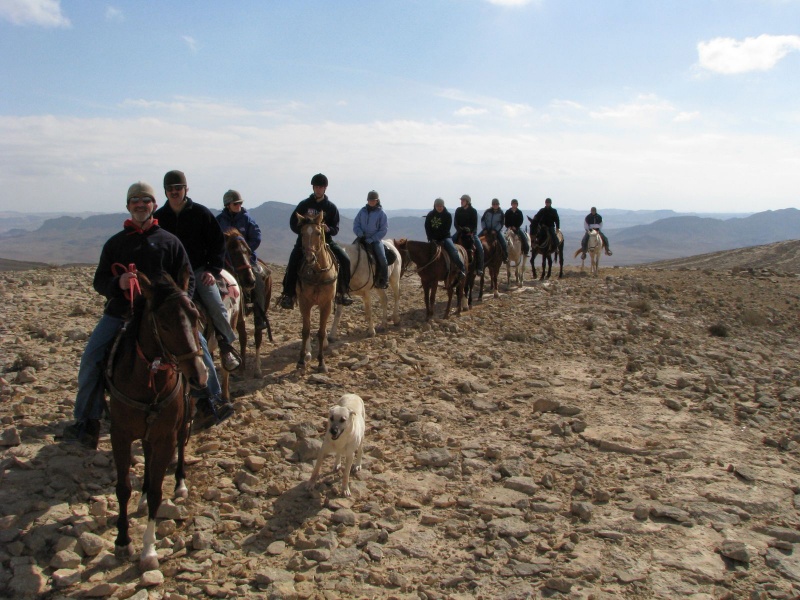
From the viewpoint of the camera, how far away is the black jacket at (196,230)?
6.05 m

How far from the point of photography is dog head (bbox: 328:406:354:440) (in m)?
5.13

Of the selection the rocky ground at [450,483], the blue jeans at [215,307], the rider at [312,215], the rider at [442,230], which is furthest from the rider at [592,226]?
the blue jeans at [215,307]

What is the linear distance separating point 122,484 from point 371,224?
735cm

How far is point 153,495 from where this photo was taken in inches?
171

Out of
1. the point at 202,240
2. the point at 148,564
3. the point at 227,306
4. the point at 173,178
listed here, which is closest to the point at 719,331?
the point at 227,306


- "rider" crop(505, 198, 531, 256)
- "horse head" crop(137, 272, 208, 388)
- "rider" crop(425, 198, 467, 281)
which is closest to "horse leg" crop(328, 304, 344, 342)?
"rider" crop(425, 198, 467, 281)

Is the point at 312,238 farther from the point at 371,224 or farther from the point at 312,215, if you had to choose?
the point at 371,224

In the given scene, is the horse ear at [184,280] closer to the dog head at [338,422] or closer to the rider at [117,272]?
the rider at [117,272]

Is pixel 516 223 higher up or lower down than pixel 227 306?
higher up

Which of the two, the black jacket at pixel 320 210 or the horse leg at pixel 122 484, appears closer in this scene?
the horse leg at pixel 122 484

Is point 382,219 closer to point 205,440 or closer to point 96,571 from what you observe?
point 205,440

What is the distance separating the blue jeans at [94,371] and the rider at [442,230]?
8915 mm

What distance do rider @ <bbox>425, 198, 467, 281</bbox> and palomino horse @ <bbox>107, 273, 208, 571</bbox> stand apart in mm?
8996

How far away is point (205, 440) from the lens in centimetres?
619
